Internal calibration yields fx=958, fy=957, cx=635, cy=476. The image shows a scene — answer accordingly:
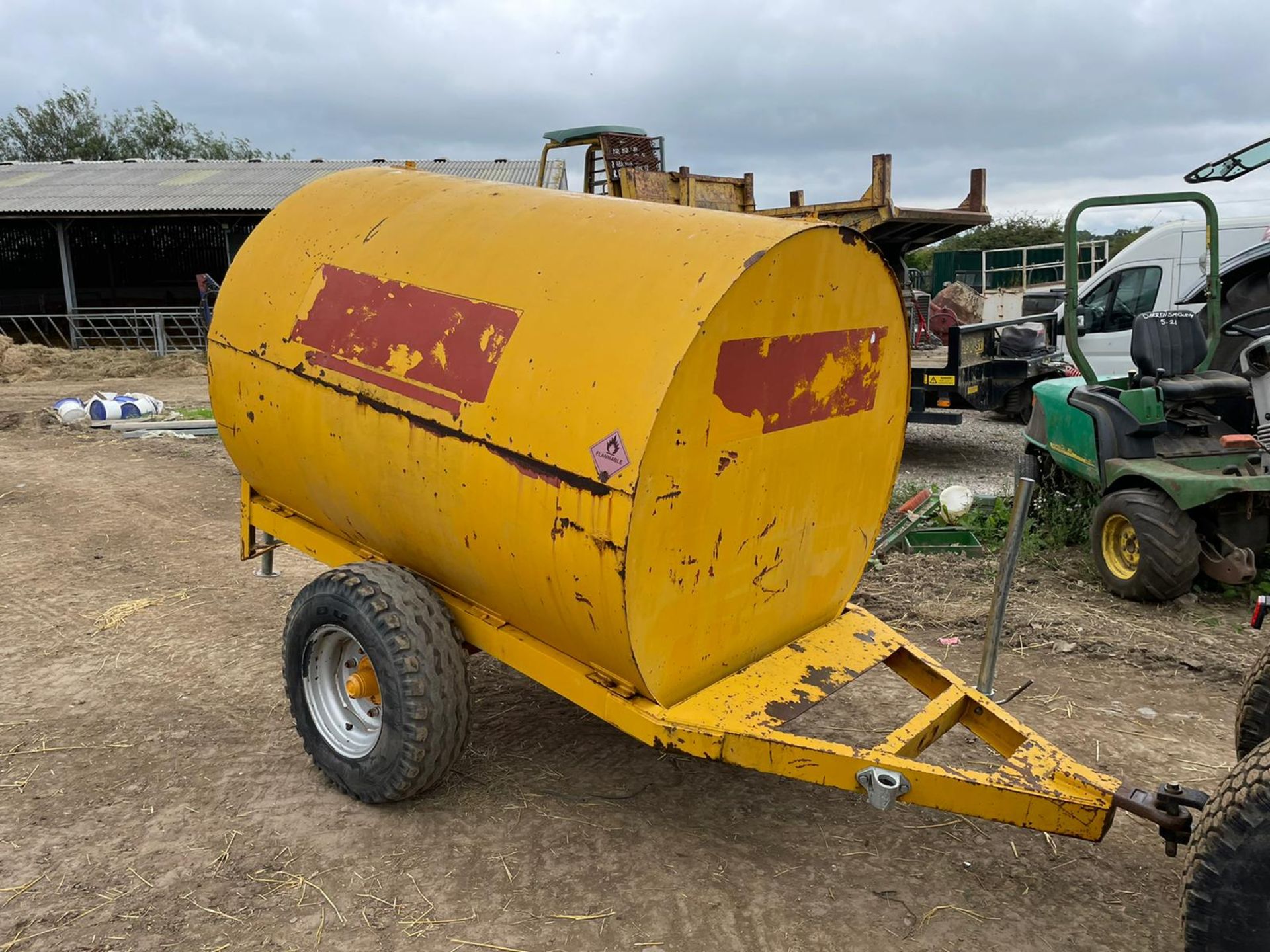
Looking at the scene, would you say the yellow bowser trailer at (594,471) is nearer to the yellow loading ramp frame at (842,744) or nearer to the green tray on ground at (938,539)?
the yellow loading ramp frame at (842,744)

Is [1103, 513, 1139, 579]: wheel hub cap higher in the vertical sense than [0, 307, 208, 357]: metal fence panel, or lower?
lower

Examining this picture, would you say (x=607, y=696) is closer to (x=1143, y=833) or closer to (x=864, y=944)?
(x=864, y=944)

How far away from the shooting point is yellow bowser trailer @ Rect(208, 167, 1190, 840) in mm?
2748

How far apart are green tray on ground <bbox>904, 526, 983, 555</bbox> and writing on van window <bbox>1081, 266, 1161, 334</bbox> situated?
4.54 m

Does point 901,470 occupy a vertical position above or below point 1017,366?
below

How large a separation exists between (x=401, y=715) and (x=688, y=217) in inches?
75.5

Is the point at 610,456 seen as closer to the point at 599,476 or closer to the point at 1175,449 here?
the point at 599,476

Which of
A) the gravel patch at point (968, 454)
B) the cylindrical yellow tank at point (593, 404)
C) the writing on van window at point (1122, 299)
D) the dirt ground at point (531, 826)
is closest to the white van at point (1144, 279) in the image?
the writing on van window at point (1122, 299)

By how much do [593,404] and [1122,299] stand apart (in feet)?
30.3

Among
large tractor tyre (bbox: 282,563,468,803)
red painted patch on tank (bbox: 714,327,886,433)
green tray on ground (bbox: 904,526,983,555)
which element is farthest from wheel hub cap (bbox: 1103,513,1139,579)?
large tractor tyre (bbox: 282,563,468,803)

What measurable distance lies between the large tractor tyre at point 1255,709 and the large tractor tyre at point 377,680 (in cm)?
261

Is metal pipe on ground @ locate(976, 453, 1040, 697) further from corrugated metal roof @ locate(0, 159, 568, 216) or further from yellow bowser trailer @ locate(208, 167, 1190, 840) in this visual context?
corrugated metal roof @ locate(0, 159, 568, 216)

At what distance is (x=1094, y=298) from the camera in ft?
34.9

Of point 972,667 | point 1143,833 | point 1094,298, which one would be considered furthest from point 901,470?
point 1143,833
